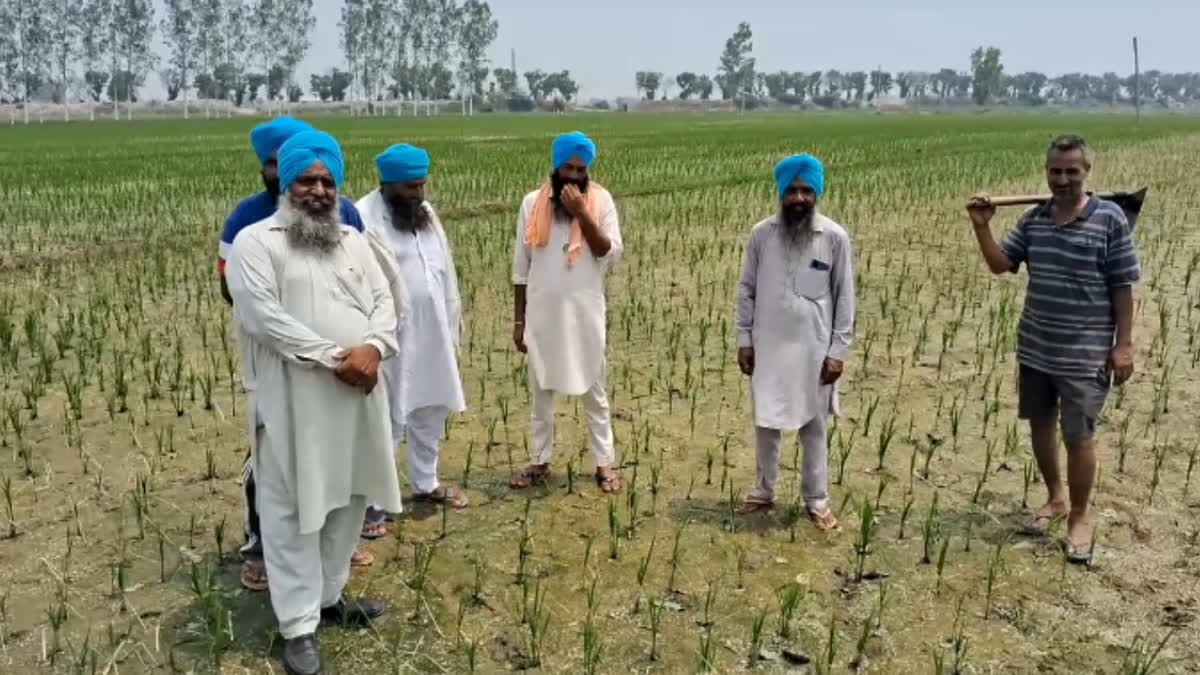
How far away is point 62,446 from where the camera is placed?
5125 millimetres

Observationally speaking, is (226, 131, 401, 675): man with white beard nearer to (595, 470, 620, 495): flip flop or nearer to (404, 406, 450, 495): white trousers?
(404, 406, 450, 495): white trousers

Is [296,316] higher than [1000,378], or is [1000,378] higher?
[296,316]

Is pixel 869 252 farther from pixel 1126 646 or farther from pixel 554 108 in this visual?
pixel 554 108

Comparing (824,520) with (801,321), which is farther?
(824,520)

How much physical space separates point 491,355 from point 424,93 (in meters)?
93.5

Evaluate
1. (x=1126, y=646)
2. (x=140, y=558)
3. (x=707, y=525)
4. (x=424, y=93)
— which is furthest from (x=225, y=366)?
(x=424, y=93)

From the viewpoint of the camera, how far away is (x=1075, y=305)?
3932mm

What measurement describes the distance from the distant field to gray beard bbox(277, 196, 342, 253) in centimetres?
126

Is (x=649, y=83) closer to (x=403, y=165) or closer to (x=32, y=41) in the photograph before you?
(x=32, y=41)

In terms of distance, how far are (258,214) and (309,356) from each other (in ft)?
2.45

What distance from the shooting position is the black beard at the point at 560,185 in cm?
443

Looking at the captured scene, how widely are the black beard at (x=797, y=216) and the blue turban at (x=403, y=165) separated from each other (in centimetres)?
147

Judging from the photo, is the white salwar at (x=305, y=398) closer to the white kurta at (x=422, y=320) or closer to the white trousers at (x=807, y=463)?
the white kurta at (x=422, y=320)

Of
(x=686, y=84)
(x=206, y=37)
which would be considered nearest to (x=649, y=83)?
(x=686, y=84)
